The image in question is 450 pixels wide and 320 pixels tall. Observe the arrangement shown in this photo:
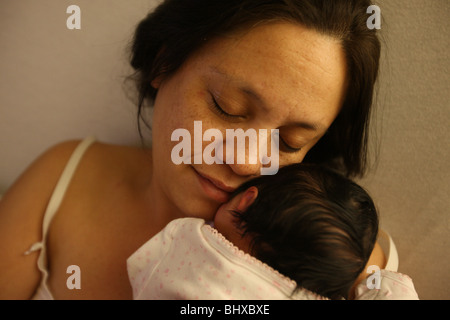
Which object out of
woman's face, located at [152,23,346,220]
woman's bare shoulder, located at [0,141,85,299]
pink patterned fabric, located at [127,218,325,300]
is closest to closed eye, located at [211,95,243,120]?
woman's face, located at [152,23,346,220]

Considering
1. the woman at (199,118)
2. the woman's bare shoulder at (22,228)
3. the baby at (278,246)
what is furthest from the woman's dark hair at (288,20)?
the woman's bare shoulder at (22,228)

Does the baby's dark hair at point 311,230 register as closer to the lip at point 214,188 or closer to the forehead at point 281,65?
the lip at point 214,188

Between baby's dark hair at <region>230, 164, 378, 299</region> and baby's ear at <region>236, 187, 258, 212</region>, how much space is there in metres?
0.01

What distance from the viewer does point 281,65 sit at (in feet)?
2.50

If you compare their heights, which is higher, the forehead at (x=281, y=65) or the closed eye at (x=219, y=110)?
the forehead at (x=281, y=65)

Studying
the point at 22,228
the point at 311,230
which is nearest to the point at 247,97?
the point at 311,230

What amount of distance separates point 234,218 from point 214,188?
0.10m

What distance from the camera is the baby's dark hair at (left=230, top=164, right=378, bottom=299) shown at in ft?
2.39

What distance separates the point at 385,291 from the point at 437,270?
437mm

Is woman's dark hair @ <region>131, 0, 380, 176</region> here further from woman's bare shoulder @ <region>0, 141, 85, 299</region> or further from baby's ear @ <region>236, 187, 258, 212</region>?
woman's bare shoulder @ <region>0, 141, 85, 299</region>

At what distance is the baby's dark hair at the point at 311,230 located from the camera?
0.73 meters

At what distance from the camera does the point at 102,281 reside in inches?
41.9
